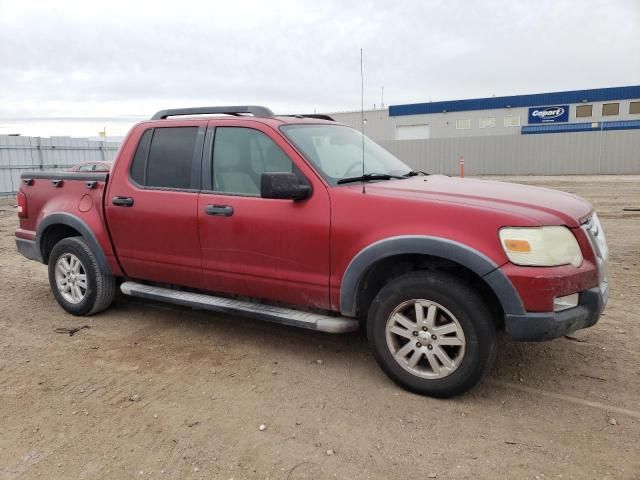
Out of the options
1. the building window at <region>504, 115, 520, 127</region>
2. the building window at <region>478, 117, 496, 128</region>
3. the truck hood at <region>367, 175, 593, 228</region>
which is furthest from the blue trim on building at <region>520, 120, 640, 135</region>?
the truck hood at <region>367, 175, 593, 228</region>

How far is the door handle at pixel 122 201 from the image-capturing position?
15.5 ft

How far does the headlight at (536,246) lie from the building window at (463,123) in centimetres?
3978

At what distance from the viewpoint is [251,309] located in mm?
4184

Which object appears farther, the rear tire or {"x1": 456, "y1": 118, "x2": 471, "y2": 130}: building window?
{"x1": 456, "y1": 118, "x2": 471, "y2": 130}: building window

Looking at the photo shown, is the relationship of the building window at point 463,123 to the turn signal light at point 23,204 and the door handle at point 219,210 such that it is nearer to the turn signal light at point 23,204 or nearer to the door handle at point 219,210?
the turn signal light at point 23,204

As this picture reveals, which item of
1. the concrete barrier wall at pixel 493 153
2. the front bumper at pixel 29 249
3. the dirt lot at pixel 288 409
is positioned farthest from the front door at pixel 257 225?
the concrete barrier wall at pixel 493 153

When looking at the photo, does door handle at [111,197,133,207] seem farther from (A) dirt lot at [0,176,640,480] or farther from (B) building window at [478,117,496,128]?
(B) building window at [478,117,496,128]

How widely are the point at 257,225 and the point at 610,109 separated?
3990 centimetres

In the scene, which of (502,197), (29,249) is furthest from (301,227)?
(29,249)

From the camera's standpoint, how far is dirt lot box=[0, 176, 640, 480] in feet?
9.49

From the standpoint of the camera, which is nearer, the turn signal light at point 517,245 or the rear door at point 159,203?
the turn signal light at point 517,245

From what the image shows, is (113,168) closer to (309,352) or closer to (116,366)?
(116,366)

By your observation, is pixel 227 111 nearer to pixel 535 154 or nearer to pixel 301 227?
pixel 301 227

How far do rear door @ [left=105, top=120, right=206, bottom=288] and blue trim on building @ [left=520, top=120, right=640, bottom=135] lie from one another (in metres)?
35.9
